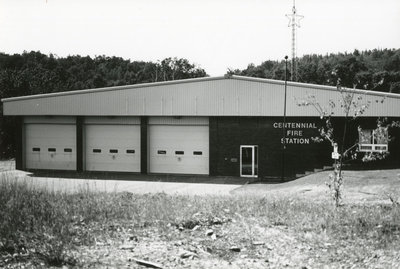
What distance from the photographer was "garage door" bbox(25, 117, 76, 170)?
31.7m

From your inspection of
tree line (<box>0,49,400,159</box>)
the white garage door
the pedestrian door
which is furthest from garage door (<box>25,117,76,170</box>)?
tree line (<box>0,49,400,159</box>)

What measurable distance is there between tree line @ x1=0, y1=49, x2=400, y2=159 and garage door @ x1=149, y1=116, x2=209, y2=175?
29.4 meters

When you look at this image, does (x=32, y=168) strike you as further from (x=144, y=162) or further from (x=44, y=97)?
(x=144, y=162)

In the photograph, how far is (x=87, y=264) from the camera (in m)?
7.38

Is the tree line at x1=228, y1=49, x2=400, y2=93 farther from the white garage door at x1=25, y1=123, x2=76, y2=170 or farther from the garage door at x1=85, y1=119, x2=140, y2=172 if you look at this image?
the white garage door at x1=25, y1=123, x2=76, y2=170

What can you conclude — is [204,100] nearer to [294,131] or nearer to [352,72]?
[294,131]

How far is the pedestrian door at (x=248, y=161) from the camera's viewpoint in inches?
1096

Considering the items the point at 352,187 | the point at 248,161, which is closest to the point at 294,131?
the point at 248,161

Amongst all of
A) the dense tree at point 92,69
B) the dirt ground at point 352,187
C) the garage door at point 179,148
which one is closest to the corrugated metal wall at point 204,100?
the garage door at point 179,148

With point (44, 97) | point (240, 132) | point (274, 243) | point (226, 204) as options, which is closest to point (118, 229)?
point (274, 243)

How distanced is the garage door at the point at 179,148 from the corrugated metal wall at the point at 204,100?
4.25 ft

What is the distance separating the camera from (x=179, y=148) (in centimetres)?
2944

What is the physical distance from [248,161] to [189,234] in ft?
61.2

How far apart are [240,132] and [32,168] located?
16.1 m
